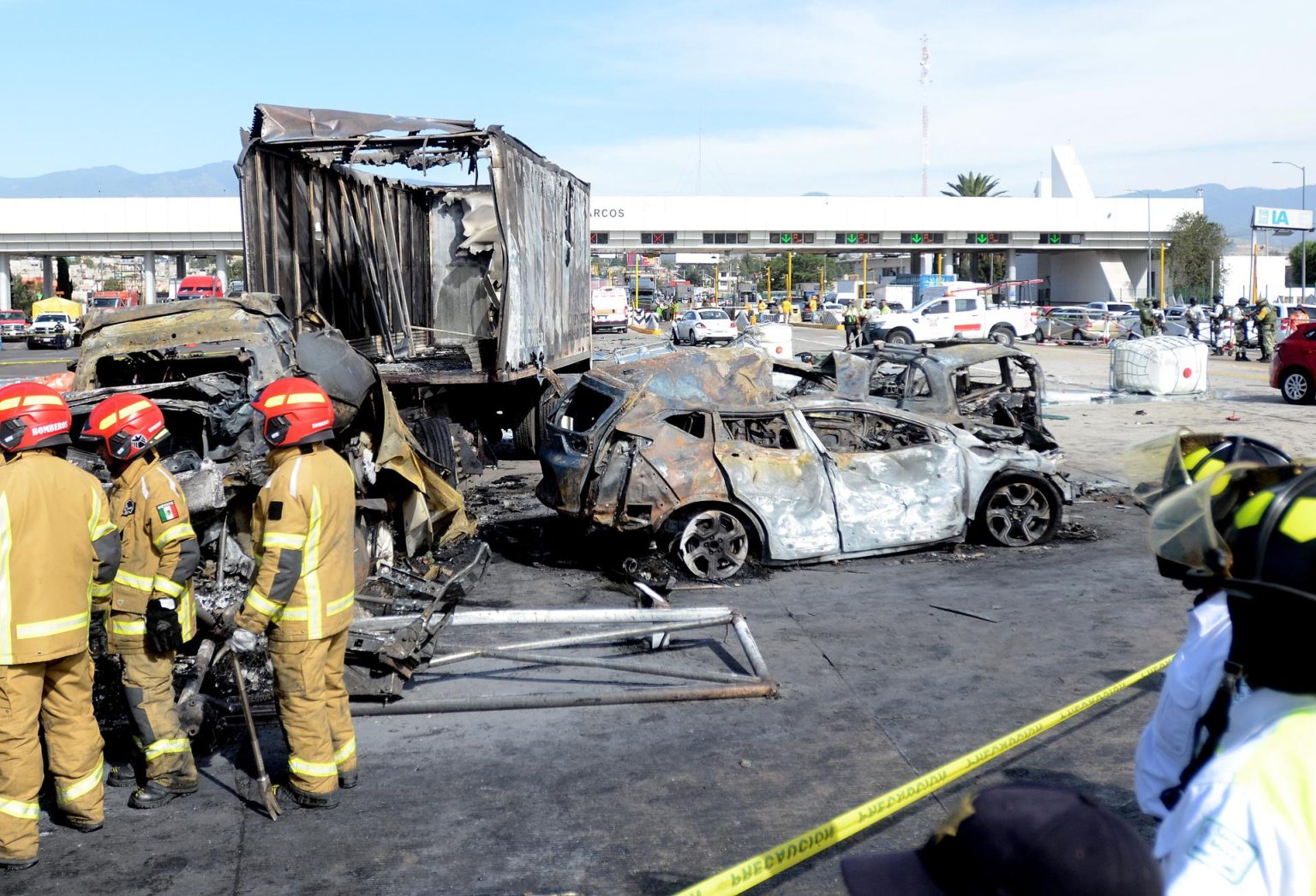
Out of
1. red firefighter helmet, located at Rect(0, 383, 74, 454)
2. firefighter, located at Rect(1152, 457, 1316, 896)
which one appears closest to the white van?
red firefighter helmet, located at Rect(0, 383, 74, 454)

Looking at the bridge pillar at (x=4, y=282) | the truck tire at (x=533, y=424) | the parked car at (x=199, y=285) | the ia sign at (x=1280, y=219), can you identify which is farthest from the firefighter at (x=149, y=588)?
the bridge pillar at (x=4, y=282)

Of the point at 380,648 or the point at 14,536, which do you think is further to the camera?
the point at 380,648

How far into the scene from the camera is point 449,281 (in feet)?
61.4

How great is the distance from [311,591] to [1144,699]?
4434 mm

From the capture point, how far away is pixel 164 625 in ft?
16.6

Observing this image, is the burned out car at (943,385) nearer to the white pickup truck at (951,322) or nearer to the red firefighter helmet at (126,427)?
the red firefighter helmet at (126,427)

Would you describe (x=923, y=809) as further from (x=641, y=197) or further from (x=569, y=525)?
(x=641, y=197)

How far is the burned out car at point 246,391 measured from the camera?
8344mm

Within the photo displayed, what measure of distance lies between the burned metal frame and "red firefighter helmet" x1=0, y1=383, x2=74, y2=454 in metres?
2.03

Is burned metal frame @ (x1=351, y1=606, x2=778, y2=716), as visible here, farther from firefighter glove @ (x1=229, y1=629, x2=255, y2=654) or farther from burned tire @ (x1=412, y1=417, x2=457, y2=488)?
burned tire @ (x1=412, y1=417, x2=457, y2=488)

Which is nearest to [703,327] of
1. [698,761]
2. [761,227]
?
[761,227]

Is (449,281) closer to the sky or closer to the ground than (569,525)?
closer to the sky

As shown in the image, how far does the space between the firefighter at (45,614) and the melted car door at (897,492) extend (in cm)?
572

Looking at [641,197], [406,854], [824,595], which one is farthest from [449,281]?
[641,197]
